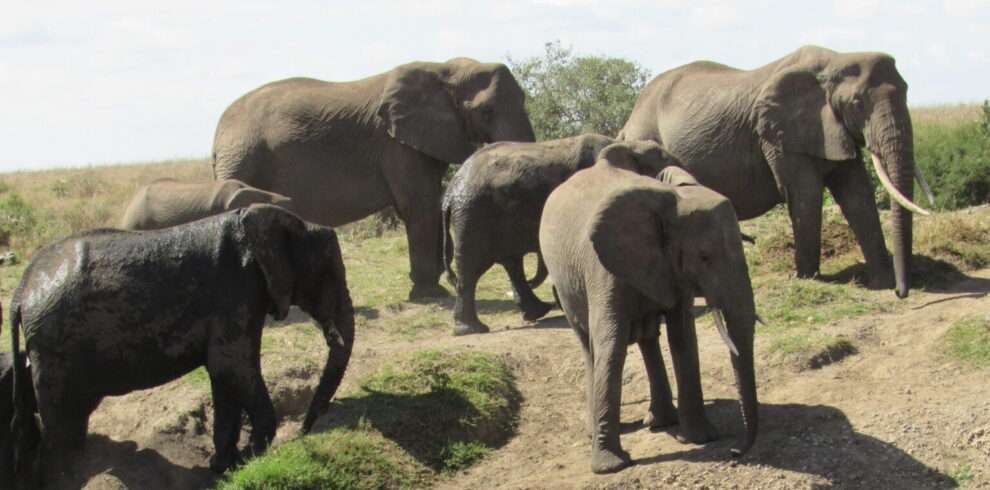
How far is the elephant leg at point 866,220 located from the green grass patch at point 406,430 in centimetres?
391

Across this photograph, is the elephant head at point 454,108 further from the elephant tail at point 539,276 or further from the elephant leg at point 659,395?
the elephant leg at point 659,395

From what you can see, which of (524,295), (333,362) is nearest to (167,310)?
(333,362)

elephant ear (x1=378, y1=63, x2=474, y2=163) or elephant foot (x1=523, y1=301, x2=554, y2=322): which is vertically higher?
elephant ear (x1=378, y1=63, x2=474, y2=163)

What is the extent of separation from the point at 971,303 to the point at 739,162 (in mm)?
3108

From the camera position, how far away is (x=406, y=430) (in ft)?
34.0

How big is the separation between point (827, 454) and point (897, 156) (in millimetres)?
4664

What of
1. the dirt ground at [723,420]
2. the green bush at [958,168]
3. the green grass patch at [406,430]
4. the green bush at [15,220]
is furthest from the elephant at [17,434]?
the green bush at [958,168]

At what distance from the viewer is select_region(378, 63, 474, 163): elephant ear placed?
50.2ft

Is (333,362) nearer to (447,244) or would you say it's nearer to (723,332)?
(723,332)

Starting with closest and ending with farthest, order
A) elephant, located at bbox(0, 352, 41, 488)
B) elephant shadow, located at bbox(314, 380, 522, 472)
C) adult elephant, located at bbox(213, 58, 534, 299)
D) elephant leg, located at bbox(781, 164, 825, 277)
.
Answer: elephant shadow, located at bbox(314, 380, 522, 472), elephant, located at bbox(0, 352, 41, 488), elephant leg, located at bbox(781, 164, 825, 277), adult elephant, located at bbox(213, 58, 534, 299)

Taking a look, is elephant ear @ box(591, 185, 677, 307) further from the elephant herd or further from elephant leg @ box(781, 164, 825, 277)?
elephant leg @ box(781, 164, 825, 277)

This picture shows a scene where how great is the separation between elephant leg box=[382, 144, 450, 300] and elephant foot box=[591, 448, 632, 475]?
587cm

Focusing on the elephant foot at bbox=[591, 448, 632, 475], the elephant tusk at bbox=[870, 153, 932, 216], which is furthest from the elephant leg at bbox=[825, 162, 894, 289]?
the elephant foot at bbox=[591, 448, 632, 475]

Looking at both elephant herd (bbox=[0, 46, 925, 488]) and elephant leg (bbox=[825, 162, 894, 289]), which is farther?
elephant leg (bbox=[825, 162, 894, 289])
